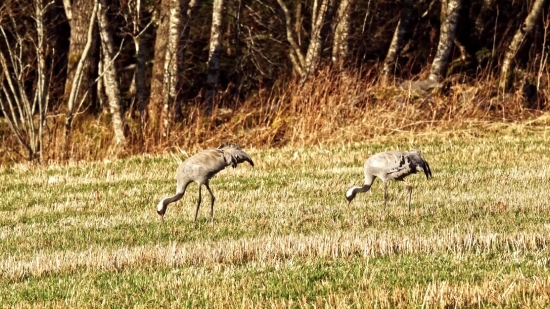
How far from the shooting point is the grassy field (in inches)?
269

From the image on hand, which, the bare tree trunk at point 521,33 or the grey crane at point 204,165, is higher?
the bare tree trunk at point 521,33

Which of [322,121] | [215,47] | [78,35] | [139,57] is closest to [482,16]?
[215,47]

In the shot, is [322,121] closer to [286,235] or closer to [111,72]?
[111,72]

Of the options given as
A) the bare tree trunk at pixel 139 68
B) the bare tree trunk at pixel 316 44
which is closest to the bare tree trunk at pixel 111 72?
the bare tree trunk at pixel 139 68

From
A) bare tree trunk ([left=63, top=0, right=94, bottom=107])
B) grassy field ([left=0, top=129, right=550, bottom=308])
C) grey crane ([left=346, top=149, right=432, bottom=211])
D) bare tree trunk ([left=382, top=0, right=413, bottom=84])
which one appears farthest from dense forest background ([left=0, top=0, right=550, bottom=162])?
grey crane ([left=346, top=149, right=432, bottom=211])

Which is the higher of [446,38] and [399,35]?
[446,38]

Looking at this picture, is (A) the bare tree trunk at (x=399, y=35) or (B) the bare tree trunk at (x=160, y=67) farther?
(A) the bare tree trunk at (x=399, y=35)

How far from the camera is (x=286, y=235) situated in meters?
9.43

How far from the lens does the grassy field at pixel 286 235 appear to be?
6.84 metres

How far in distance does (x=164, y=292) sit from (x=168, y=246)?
6.45 ft

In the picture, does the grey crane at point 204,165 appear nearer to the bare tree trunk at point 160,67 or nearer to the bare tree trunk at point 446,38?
the bare tree trunk at point 160,67

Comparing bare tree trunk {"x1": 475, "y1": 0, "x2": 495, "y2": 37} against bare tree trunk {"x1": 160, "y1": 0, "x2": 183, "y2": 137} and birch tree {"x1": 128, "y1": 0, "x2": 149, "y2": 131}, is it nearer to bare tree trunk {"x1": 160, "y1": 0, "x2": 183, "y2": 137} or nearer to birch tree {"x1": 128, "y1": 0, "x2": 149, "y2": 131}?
birch tree {"x1": 128, "y1": 0, "x2": 149, "y2": 131}

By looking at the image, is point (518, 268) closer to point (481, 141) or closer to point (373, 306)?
point (373, 306)

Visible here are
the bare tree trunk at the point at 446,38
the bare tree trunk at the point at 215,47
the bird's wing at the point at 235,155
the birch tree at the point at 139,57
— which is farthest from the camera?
the bare tree trunk at the point at 215,47
